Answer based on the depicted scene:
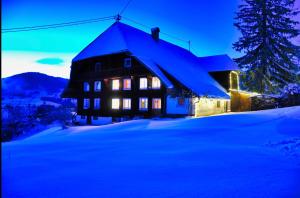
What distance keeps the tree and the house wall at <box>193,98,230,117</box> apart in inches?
202

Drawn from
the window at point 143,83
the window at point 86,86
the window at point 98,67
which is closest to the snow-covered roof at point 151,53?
the window at point 98,67

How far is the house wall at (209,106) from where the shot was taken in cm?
2517

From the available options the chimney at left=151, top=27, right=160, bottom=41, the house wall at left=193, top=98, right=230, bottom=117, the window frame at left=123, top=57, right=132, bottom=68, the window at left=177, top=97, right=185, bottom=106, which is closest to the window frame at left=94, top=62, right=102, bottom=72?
the window frame at left=123, top=57, right=132, bottom=68

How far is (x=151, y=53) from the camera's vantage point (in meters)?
27.8

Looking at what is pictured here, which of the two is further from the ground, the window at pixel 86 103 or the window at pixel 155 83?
the window at pixel 155 83

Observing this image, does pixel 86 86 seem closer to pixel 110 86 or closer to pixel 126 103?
pixel 110 86

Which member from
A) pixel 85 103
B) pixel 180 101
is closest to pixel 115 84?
pixel 85 103

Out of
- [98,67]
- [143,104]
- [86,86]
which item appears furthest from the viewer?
[86,86]

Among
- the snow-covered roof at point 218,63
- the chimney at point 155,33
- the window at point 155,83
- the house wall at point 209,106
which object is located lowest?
the house wall at point 209,106

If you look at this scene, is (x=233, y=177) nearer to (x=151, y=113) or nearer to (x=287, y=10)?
(x=151, y=113)

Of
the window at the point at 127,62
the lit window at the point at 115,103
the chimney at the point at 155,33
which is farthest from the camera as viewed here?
the chimney at the point at 155,33

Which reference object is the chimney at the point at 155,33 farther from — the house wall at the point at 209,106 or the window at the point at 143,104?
the house wall at the point at 209,106

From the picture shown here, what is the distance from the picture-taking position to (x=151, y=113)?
84.7 ft

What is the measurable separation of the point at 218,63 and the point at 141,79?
13.3 meters
